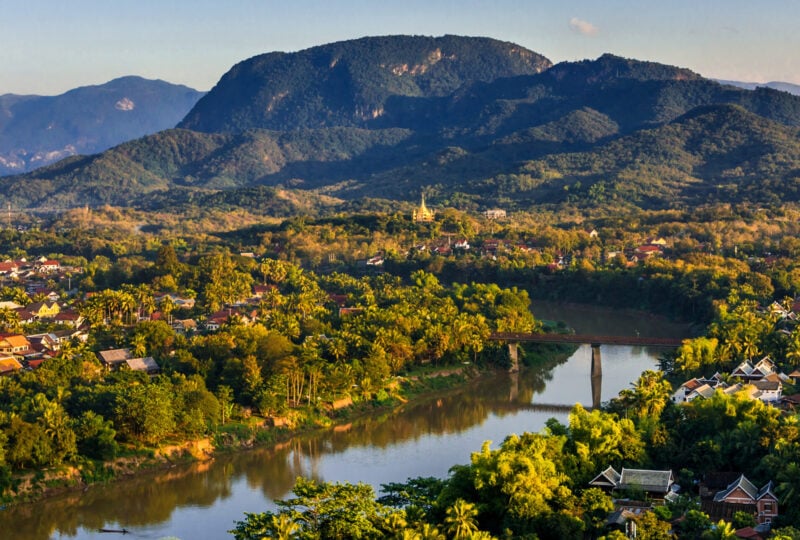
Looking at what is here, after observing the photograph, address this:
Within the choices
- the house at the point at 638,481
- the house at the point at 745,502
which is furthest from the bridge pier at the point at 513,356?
the house at the point at 745,502

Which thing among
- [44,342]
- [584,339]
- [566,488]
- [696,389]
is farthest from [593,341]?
[44,342]

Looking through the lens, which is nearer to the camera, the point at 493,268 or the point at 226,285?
the point at 226,285

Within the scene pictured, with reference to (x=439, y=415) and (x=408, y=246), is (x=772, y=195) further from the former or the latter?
(x=439, y=415)

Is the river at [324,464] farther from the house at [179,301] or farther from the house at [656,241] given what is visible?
the house at [656,241]

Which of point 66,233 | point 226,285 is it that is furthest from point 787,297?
point 66,233

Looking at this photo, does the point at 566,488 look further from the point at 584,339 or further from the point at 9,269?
the point at 9,269

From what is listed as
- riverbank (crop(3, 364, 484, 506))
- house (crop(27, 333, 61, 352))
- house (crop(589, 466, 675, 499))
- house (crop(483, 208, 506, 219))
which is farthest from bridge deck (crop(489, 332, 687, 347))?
house (crop(483, 208, 506, 219))

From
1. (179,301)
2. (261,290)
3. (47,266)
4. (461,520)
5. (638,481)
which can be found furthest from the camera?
(47,266)
